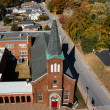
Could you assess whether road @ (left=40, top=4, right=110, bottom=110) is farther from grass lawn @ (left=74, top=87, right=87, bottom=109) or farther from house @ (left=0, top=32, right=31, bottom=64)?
house @ (left=0, top=32, right=31, bottom=64)

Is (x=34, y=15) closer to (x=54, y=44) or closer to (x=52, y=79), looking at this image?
(x=52, y=79)

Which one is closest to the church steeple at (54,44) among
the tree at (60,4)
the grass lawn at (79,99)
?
the grass lawn at (79,99)

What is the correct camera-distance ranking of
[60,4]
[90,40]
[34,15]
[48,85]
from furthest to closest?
[60,4], [34,15], [90,40], [48,85]

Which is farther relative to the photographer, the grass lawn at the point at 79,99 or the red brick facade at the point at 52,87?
the grass lawn at the point at 79,99

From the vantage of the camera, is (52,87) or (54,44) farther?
(52,87)

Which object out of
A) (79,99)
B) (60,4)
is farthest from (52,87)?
(60,4)

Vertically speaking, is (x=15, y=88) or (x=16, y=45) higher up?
(x=16, y=45)

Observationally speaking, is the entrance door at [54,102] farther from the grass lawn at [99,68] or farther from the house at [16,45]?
the house at [16,45]
